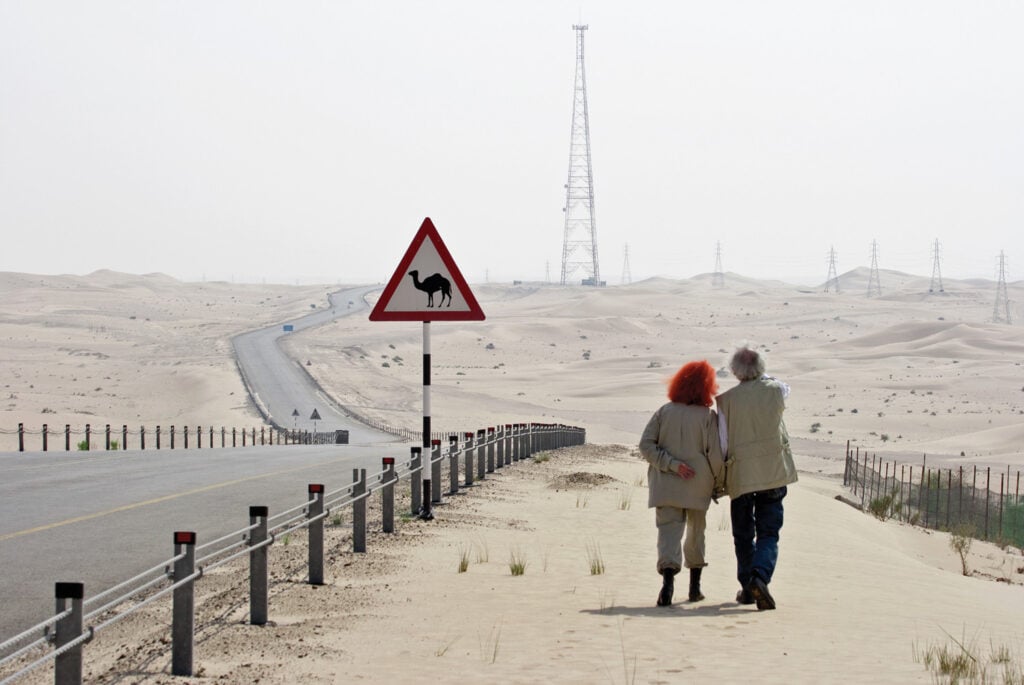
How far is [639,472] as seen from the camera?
27547 mm

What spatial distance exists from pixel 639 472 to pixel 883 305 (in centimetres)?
14875

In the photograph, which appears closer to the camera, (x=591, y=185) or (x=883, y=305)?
(x=591, y=185)

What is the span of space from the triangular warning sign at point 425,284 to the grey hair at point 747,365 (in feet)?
12.1

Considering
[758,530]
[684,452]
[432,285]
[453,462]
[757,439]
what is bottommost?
[453,462]

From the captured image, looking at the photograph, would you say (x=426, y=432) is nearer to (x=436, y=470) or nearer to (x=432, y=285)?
(x=432, y=285)

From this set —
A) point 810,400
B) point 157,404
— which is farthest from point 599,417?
point 157,404

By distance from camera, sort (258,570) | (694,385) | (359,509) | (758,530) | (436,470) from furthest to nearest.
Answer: (436,470)
(359,509)
(694,385)
(758,530)
(258,570)

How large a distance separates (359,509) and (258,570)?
10.8 feet

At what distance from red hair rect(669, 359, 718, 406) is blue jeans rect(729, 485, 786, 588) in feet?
2.59

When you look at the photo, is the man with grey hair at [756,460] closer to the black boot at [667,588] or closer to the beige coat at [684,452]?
the beige coat at [684,452]

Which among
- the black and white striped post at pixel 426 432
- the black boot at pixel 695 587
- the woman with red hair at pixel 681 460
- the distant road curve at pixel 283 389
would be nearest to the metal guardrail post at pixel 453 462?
the black and white striped post at pixel 426 432

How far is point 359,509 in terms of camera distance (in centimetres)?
1212

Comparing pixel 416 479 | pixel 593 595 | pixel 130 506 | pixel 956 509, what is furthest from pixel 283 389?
pixel 593 595

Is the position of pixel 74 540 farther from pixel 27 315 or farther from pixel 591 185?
pixel 27 315
